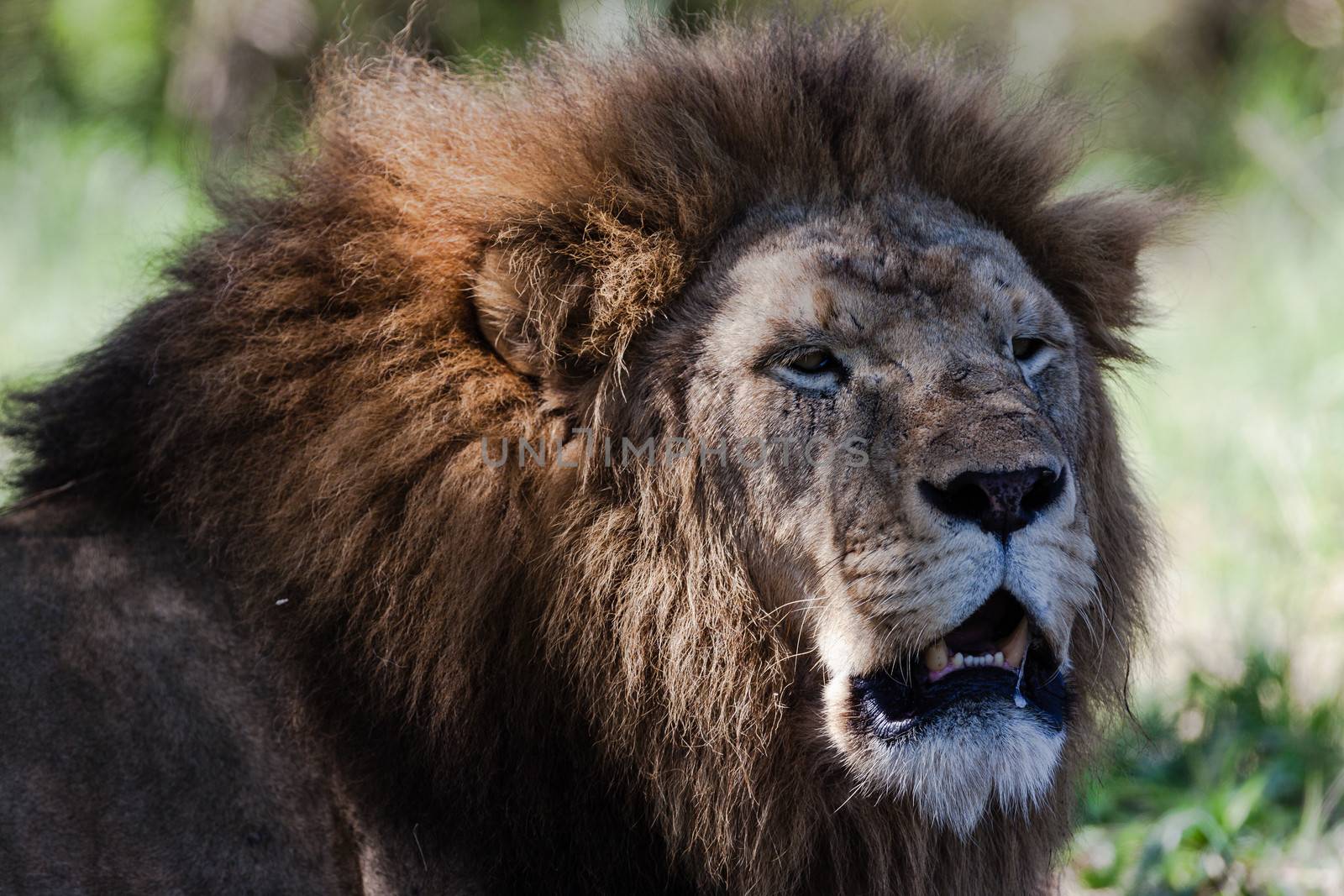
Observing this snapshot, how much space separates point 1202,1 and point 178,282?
15.6m

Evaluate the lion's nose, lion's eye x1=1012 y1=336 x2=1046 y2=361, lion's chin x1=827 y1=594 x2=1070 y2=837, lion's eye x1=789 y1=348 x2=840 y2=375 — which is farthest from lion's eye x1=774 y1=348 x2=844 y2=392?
lion's chin x1=827 y1=594 x2=1070 y2=837

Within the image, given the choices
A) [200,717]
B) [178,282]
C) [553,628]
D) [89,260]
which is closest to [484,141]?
[178,282]

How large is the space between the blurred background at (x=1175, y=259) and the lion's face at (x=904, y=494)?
80 centimetres

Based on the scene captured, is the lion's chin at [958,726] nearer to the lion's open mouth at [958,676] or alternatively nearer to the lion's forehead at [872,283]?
the lion's open mouth at [958,676]

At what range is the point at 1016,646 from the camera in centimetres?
265

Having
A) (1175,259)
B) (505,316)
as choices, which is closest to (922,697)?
(505,316)

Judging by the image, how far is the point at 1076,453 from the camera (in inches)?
120

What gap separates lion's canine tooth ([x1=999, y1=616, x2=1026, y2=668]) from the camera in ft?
8.70

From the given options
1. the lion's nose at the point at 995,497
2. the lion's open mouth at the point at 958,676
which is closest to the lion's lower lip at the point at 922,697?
the lion's open mouth at the point at 958,676

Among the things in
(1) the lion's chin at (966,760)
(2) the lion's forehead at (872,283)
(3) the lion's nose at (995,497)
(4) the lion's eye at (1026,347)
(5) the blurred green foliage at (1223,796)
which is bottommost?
(5) the blurred green foliage at (1223,796)

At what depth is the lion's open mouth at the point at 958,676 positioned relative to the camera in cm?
262

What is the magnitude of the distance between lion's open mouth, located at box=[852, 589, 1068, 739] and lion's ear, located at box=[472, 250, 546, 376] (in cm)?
95

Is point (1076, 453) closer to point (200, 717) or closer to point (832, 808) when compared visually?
point (832, 808)

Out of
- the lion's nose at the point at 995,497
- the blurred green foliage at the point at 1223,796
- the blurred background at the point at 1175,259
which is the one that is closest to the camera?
the lion's nose at the point at 995,497
